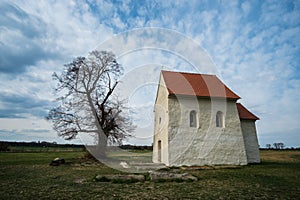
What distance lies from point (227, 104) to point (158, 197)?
13.4 meters

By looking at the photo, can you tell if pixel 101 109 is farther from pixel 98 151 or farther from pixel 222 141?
pixel 222 141

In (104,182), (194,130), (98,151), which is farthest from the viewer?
(98,151)

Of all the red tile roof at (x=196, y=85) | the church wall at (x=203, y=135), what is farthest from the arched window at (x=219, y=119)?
the red tile roof at (x=196, y=85)

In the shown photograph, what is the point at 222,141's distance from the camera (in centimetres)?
1738

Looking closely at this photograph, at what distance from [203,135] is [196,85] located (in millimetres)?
4808

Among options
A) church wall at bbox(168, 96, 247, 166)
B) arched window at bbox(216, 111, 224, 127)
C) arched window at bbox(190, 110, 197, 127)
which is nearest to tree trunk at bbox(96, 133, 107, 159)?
church wall at bbox(168, 96, 247, 166)

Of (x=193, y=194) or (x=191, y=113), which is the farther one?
(x=191, y=113)

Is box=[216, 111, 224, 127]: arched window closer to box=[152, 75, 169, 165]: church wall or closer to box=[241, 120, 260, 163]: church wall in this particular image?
box=[241, 120, 260, 163]: church wall

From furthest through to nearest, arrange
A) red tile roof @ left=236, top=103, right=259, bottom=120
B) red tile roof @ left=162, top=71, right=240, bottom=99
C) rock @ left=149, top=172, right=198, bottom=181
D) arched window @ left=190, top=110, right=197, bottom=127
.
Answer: red tile roof @ left=236, top=103, right=259, bottom=120 → red tile roof @ left=162, top=71, right=240, bottom=99 → arched window @ left=190, top=110, right=197, bottom=127 → rock @ left=149, top=172, right=198, bottom=181

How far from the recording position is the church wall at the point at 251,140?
19.1 meters

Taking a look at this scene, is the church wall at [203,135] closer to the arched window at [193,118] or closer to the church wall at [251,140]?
the arched window at [193,118]

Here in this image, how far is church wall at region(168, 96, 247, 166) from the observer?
54.0ft

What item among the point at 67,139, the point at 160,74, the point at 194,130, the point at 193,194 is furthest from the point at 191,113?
the point at 67,139

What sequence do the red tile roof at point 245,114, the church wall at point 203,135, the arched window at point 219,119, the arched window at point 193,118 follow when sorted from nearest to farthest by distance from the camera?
the church wall at point 203,135 < the arched window at point 193,118 < the arched window at point 219,119 < the red tile roof at point 245,114
